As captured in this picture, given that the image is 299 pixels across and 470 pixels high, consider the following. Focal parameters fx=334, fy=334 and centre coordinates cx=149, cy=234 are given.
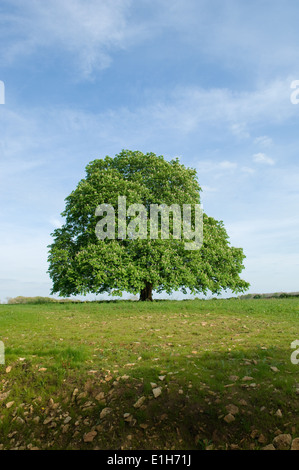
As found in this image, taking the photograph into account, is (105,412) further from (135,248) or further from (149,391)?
(135,248)

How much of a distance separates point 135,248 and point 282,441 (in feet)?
74.6

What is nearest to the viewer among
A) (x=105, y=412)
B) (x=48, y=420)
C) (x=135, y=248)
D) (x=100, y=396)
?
(x=105, y=412)

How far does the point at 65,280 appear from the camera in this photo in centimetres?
2859

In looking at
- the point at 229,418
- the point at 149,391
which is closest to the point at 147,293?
the point at 149,391

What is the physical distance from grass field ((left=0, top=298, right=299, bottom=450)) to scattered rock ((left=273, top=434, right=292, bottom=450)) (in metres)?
0.12

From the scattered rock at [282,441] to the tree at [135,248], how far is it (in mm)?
20865

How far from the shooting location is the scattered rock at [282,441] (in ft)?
21.2

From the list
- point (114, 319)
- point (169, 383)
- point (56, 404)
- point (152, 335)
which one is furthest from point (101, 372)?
point (114, 319)

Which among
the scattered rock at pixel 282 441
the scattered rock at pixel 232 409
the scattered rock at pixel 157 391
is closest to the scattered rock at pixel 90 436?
the scattered rock at pixel 157 391

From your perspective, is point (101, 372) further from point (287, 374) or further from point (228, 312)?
point (228, 312)

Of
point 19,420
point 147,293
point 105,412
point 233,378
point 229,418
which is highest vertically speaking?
point 147,293

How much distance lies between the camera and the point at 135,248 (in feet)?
94.5

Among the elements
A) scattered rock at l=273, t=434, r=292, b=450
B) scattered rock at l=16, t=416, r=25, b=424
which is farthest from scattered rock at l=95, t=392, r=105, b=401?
scattered rock at l=273, t=434, r=292, b=450

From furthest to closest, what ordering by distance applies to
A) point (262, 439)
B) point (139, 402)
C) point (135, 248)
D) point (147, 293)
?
point (147, 293)
point (135, 248)
point (139, 402)
point (262, 439)
